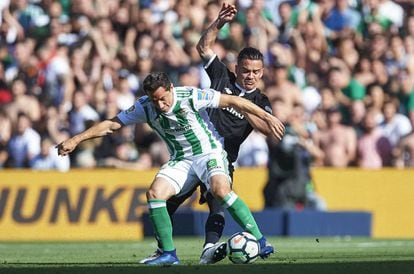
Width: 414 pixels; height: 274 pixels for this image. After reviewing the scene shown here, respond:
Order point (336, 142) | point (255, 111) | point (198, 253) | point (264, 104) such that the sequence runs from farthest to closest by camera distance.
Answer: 1. point (336, 142)
2. point (198, 253)
3. point (264, 104)
4. point (255, 111)

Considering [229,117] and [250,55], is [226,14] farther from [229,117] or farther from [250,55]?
[229,117]

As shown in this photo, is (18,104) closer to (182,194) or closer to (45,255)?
(45,255)

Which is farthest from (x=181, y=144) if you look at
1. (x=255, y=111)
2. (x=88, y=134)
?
(x=255, y=111)

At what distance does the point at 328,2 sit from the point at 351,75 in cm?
176

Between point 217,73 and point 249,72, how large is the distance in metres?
0.44

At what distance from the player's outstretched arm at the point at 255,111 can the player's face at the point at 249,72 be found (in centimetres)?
85

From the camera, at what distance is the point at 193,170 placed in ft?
39.2

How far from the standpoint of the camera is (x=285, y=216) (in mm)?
19547

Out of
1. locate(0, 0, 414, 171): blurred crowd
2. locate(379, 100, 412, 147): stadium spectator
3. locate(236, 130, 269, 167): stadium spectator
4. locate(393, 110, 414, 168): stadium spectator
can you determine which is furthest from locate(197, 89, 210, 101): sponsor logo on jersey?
locate(393, 110, 414, 168): stadium spectator

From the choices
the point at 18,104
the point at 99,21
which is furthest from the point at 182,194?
the point at 99,21

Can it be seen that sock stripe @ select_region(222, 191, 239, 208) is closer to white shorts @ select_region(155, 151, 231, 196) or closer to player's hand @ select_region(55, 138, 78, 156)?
white shorts @ select_region(155, 151, 231, 196)

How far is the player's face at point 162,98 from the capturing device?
1151 cm

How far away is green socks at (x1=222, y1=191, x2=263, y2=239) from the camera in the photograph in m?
11.5

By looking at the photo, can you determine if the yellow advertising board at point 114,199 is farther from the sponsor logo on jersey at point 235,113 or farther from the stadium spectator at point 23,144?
the sponsor logo on jersey at point 235,113
